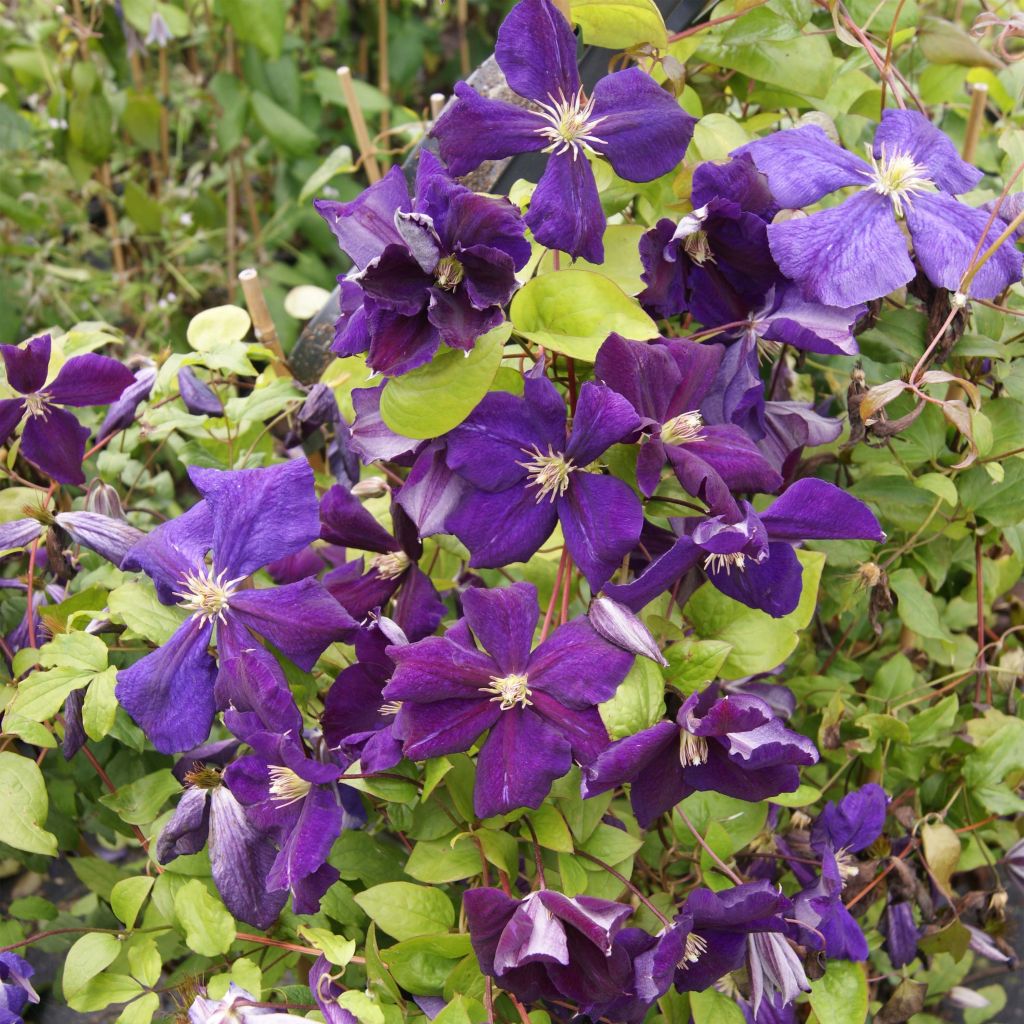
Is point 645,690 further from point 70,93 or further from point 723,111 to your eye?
point 70,93

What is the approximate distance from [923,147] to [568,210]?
1.00 ft

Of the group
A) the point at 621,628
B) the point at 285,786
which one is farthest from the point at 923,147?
the point at 285,786

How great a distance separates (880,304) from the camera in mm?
876

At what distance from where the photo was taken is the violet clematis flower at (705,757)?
675mm

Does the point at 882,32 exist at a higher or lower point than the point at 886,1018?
higher

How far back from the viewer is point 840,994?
0.88 m

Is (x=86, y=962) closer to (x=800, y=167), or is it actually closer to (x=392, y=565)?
(x=392, y=565)

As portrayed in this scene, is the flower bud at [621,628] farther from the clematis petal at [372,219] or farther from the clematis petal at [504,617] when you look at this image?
the clematis petal at [372,219]

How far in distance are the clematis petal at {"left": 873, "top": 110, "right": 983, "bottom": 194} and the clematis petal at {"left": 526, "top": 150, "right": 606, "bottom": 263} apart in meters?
0.24

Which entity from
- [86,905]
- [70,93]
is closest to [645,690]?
[86,905]

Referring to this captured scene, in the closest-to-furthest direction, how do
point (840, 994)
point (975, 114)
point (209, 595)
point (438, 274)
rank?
1. point (438, 274)
2. point (209, 595)
3. point (840, 994)
4. point (975, 114)

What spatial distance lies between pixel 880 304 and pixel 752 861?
0.51 meters

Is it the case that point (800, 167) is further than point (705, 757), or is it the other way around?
point (800, 167)

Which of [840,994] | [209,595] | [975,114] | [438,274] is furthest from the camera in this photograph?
[975,114]
